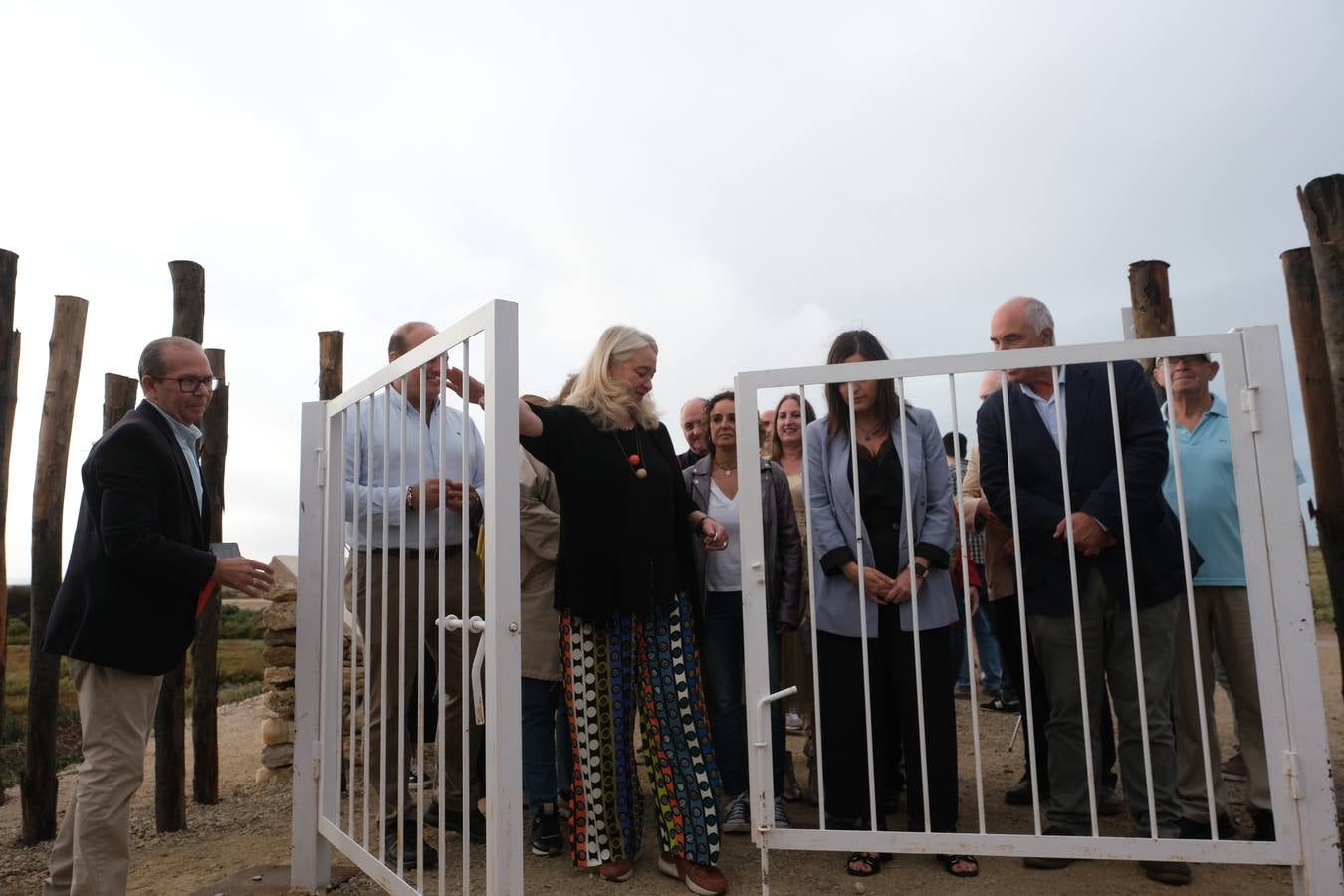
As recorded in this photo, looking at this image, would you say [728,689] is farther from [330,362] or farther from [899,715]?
[330,362]

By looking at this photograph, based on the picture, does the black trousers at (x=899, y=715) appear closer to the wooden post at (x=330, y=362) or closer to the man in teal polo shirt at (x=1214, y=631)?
the man in teal polo shirt at (x=1214, y=631)

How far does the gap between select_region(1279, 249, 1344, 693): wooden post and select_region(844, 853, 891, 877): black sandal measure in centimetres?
307

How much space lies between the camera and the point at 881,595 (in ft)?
10.4

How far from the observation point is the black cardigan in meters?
3.16

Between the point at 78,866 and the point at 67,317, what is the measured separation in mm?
3198

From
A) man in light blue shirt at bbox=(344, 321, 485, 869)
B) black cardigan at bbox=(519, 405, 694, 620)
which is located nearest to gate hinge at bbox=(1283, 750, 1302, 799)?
black cardigan at bbox=(519, 405, 694, 620)

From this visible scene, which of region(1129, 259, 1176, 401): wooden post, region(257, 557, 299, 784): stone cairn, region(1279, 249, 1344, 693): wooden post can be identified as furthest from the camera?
region(257, 557, 299, 784): stone cairn

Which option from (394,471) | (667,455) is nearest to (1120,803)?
(667,455)

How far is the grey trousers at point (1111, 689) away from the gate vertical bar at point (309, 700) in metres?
2.67

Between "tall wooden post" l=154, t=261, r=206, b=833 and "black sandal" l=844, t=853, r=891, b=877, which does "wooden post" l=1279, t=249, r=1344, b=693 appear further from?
"tall wooden post" l=154, t=261, r=206, b=833

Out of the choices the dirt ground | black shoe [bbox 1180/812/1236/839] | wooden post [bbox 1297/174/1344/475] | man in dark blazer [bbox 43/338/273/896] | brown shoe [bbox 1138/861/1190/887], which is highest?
wooden post [bbox 1297/174/1344/475]

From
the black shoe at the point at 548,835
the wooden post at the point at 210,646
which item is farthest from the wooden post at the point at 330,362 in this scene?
the black shoe at the point at 548,835

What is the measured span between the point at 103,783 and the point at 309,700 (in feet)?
2.36

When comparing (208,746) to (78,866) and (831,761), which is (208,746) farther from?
(831,761)
